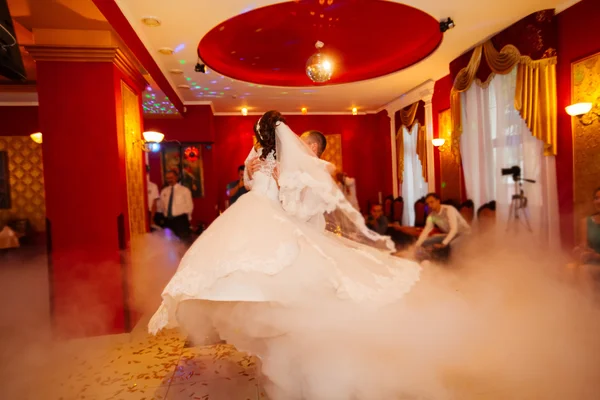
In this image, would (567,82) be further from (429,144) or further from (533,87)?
(429,144)

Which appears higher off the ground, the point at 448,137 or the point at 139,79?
the point at 139,79

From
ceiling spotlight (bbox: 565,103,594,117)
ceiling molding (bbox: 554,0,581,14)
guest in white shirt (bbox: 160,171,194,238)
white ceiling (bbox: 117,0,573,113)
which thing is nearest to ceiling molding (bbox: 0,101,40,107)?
white ceiling (bbox: 117,0,573,113)

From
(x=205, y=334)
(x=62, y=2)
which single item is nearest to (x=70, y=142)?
(x=62, y=2)

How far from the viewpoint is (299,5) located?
4.53 meters

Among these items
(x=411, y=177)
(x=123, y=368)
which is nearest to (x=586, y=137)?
(x=411, y=177)

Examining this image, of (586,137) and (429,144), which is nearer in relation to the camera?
(586,137)

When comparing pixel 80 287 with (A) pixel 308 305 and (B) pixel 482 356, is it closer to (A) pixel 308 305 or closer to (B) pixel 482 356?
(A) pixel 308 305

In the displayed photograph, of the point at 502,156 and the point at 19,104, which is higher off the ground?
the point at 19,104

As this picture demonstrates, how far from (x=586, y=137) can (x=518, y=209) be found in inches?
50.0

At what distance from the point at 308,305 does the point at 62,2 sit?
Result: 10.6 ft

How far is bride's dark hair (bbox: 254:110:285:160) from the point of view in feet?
8.41

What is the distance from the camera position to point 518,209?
5.28 metres

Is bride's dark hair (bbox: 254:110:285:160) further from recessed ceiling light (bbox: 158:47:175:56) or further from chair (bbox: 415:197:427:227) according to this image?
chair (bbox: 415:197:427:227)

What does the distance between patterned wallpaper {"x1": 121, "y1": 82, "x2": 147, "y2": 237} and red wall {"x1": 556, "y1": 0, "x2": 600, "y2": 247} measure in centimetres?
512
